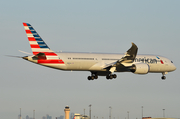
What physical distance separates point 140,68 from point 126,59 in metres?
3.18

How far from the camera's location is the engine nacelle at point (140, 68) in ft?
170

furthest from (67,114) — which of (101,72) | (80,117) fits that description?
(101,72)

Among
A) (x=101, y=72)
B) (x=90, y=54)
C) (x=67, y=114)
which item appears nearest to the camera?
(x=90, y=54)

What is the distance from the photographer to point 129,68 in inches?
2079

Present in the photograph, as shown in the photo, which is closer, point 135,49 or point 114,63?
point 135,49

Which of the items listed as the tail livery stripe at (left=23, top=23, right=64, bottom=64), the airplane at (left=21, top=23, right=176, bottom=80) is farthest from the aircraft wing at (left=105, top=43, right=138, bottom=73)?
the tail livery stripe at (left=23, top=23, right=64, bottom=64)

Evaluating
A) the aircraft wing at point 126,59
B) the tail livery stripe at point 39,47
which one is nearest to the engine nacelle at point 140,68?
the aircraft wing at point 126,59

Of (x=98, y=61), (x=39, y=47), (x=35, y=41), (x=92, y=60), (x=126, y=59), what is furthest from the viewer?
(x=98, y=61)

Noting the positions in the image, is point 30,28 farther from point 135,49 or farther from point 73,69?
point 135,49

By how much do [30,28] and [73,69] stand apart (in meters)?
8.76

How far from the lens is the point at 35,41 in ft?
162

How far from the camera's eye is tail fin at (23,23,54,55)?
48938mm

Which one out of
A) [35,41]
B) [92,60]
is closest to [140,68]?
[92,60]

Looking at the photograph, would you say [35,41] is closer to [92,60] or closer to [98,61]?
[92,60]
